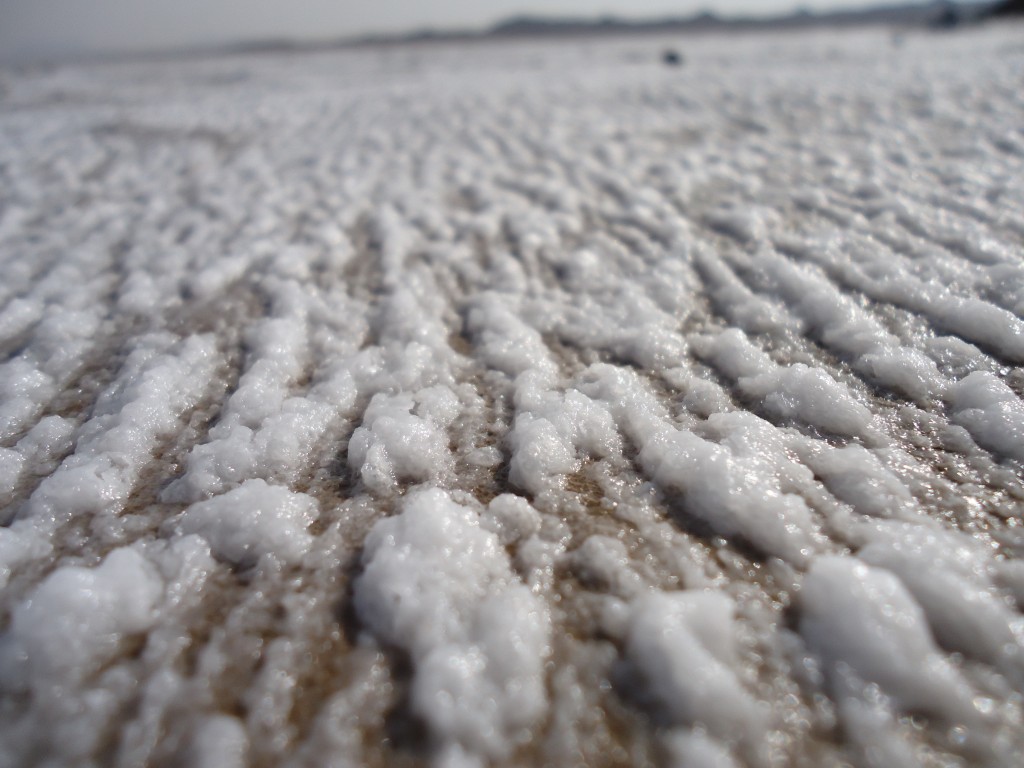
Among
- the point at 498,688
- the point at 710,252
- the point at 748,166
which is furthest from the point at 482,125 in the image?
the point at 498,688

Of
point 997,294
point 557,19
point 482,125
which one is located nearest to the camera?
point 997,294

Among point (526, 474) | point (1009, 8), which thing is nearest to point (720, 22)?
point (1009, 8)

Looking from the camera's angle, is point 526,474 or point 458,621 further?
point 526,474

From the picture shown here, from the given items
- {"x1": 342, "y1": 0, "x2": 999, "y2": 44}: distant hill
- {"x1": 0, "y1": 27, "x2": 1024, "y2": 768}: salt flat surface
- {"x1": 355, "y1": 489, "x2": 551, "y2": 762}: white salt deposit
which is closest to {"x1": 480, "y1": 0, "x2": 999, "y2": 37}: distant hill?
{"x1": 342, "y1": 0, "x2": 999, "y2": 44}: distant hill

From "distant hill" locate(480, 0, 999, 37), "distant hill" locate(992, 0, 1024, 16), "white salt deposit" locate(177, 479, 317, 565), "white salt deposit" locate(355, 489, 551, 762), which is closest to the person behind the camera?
"white salt deposit" locate(355, 489, 551, 762)

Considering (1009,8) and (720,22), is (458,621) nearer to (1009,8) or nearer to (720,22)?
(1009,8)

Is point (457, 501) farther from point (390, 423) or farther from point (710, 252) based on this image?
point (710, 252)

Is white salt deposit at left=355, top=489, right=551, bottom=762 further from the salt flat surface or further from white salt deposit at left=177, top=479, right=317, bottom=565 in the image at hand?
white salt deposit at left=177, top=479, right=317, bottom=565

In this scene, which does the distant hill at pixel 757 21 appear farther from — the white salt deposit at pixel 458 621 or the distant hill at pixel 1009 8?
the white salt deposit at pixel 458 621
